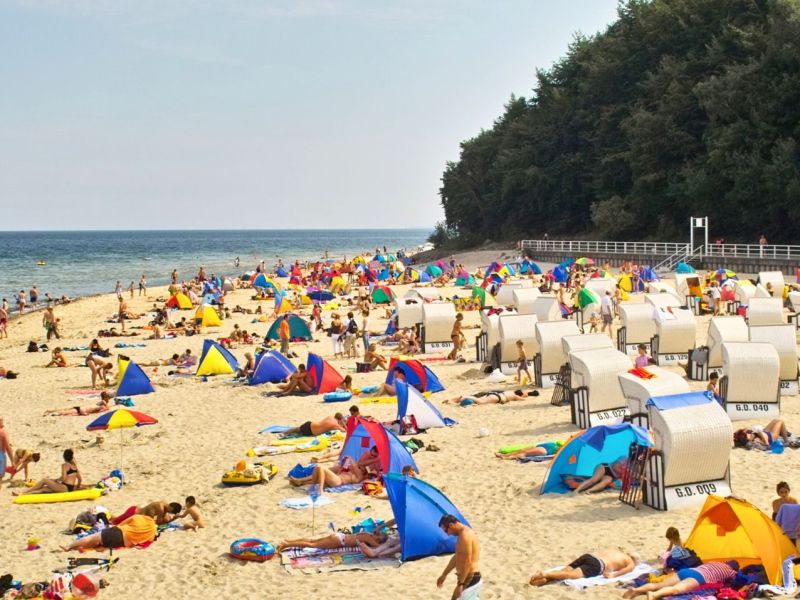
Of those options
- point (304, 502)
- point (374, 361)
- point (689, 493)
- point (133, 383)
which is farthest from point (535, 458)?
point (133, 383)

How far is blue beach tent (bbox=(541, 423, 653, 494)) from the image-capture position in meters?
11.1

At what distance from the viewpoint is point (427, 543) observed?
947cm

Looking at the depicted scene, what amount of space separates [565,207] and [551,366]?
48.8 metres

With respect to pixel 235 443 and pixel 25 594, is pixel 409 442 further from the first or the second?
pixel 25 594

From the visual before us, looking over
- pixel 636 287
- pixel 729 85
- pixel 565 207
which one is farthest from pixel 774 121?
pixel 565 207

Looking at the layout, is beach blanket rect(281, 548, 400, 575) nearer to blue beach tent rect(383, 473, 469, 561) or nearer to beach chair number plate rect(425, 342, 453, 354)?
blue beach tent rect(383, 473, 469, 561)

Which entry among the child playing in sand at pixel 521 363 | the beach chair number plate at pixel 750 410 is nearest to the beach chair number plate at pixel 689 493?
the beach chair number plate at pixel 750 410

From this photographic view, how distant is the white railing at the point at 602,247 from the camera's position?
46188 millimetres

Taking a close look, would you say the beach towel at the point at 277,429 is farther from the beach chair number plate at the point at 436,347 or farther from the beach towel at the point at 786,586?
the beach towel at the point at 786,586

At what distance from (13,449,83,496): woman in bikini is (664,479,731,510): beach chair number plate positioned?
276 inches

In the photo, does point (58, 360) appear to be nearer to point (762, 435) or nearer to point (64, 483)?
point (64, 483)

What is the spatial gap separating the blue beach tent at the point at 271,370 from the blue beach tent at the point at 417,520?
10.2 m

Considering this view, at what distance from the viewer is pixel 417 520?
9.43m

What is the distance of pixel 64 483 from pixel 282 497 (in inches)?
108
